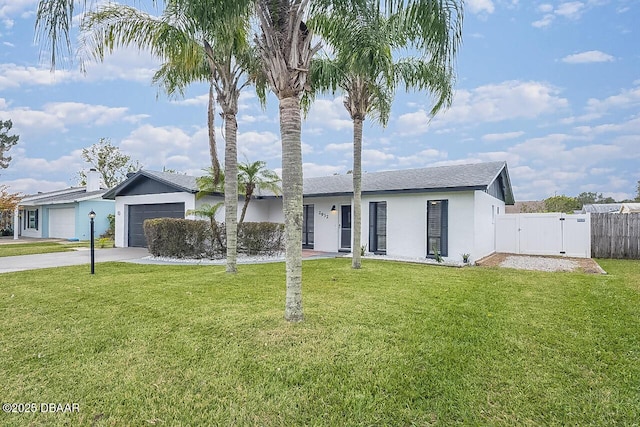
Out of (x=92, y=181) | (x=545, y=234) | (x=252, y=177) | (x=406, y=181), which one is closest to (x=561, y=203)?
(x=545, y=234)

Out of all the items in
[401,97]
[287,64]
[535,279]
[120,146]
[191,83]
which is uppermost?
[120,146]

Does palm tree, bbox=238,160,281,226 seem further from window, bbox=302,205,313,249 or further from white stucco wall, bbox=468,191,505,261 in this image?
white stucco wall, bbox=468,191,505,261

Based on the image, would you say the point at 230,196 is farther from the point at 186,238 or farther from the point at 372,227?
the point at 372,227

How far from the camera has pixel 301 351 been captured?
3.86m

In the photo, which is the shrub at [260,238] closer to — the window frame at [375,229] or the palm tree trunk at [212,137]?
the palm tree trunk at [212,137]

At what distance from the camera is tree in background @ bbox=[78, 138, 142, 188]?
1352 inches

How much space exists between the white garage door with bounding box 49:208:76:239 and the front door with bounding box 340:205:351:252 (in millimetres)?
19373

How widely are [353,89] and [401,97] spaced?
4.91 ft

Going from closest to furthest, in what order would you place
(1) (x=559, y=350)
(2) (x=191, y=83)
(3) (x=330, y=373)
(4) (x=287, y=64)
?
(3) (x=330, y=373), (1) (x=559, y=350), (4) (x=287, y=64), (2) (x=191, y=83)

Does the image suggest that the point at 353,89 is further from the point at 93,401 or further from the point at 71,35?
the point at 93,401

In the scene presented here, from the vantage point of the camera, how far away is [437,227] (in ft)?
41.0

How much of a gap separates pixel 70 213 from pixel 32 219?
21.9 feet

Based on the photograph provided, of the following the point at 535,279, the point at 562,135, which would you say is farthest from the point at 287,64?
the point at 562,135

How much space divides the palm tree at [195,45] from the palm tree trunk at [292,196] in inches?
67.8
